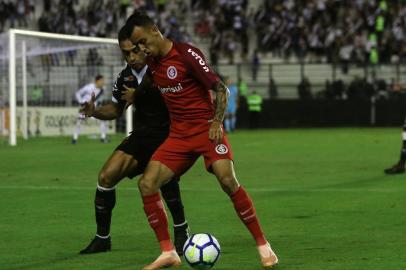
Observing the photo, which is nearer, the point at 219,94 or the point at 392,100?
the point at 219,94

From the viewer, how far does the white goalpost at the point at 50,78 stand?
3089cm

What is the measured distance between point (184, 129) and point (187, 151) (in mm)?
198

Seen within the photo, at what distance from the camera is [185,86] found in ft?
27.2

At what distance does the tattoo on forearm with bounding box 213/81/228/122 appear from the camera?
8.07 metres

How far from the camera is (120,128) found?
1390 inches

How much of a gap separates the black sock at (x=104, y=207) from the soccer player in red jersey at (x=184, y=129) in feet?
3.22

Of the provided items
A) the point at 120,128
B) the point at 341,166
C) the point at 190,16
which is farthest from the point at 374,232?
the point at 190,16

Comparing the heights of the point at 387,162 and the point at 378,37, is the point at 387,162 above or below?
below

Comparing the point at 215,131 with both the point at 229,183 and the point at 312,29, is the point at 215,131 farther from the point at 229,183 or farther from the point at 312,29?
the point at 312,29

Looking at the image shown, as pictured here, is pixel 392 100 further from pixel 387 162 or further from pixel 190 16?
pixel 387 162

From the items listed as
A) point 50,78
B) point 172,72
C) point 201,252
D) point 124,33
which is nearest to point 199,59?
point 172,72

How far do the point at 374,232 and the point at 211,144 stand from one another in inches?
108

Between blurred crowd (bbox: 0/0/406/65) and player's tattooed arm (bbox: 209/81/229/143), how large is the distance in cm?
3271

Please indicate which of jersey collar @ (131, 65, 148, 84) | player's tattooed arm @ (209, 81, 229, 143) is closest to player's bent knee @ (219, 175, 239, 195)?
player's tattooed arm @ (209, 81, 229, 143)
